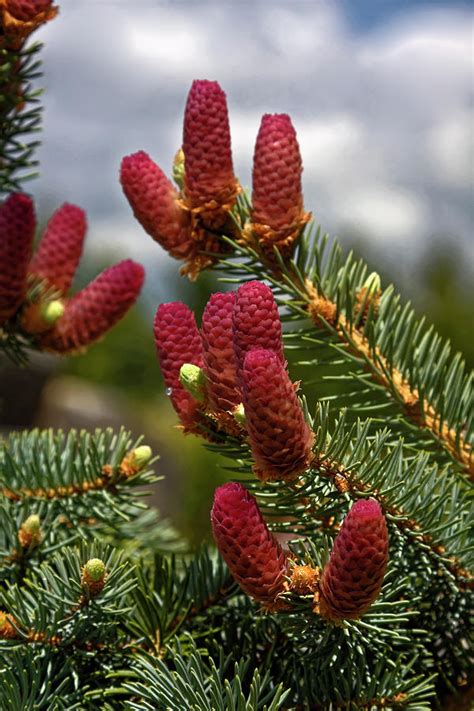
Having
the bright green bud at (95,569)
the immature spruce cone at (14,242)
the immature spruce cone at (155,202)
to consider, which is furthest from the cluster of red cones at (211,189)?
the bright green bud at (95,569)

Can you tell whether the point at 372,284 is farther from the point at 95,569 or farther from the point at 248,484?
the point at 95,569

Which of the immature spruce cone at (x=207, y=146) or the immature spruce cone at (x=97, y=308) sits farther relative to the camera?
the immature spruce cone at (x=97, y=308)

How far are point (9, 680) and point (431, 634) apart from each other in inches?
12.0

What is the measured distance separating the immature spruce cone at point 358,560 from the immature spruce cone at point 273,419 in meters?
0.05

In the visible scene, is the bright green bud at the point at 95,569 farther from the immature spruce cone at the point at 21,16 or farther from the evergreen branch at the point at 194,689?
the immature spruce cone at the point at 21,16

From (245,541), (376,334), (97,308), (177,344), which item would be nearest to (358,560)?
(245,541)

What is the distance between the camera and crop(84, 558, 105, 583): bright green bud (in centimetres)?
55

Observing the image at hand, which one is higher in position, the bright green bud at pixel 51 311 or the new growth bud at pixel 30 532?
the bright green bud at pixel 51 311

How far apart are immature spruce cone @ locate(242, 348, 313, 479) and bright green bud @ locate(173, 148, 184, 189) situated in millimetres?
278

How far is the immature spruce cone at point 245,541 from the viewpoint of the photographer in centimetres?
47

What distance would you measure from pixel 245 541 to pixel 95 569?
0.42 feet

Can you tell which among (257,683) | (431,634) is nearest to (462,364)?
(431,634)

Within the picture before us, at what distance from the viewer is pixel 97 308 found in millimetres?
829

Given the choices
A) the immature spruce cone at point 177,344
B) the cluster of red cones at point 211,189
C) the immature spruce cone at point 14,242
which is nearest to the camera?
the immature spruce cone at point 177,344
